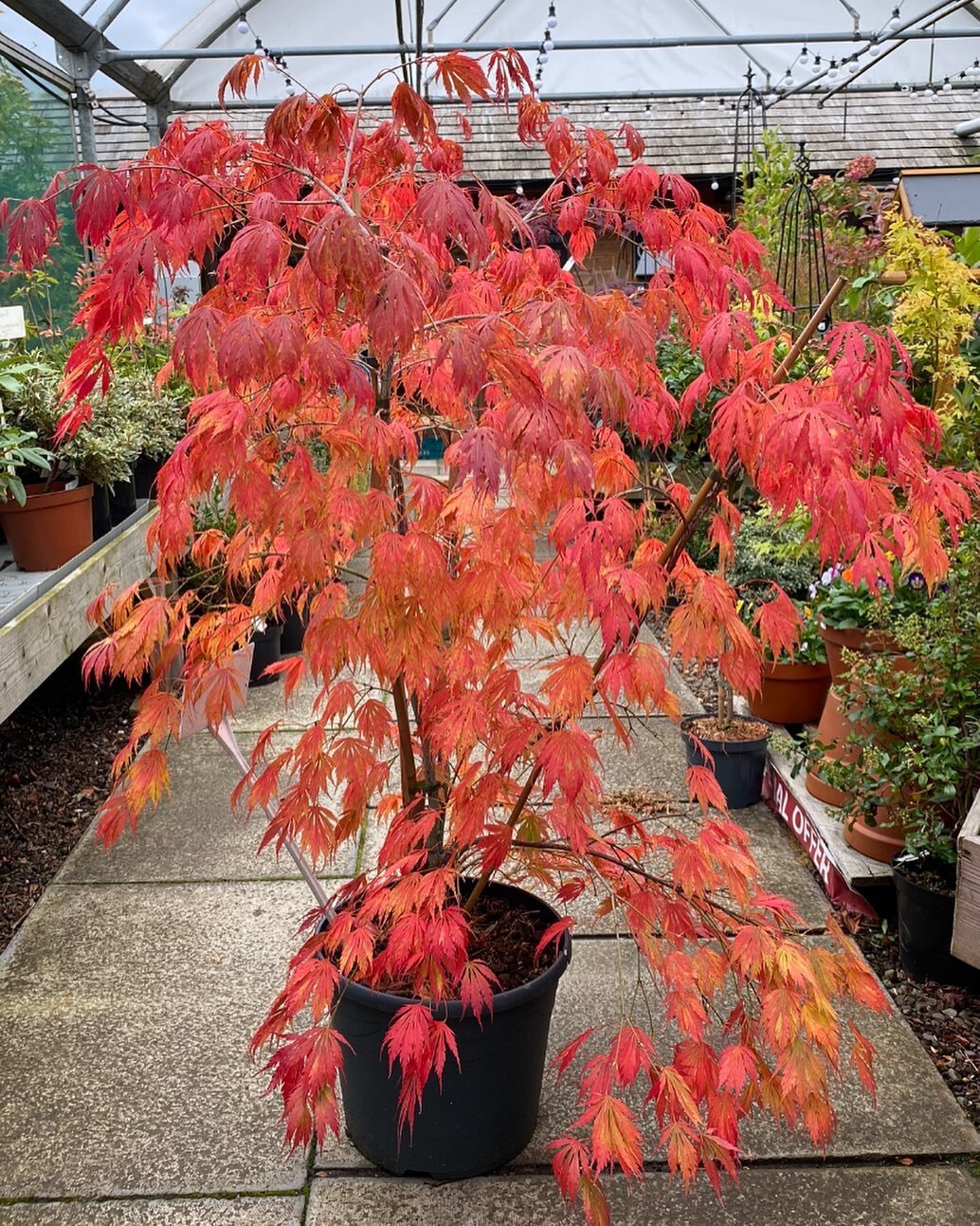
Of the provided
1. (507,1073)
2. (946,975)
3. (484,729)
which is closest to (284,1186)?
(507,1073)

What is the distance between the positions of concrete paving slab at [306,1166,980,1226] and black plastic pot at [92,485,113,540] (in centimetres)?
305

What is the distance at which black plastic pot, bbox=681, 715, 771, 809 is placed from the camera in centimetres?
394

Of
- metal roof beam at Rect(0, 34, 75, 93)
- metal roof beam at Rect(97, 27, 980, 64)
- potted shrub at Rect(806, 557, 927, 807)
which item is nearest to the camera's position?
potted shrub at Rect(806, 557, 927, 807)

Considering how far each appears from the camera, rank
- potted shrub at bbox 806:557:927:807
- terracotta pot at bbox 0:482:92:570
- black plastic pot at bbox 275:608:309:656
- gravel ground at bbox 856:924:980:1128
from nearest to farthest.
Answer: gravel ground at bbox 856:924:980:1128 < potted shrub at bbox 806:557:927:807 < terracotta pot at bbox 0:482:92:570 < black plastic pot at bbox 275:608:309:656

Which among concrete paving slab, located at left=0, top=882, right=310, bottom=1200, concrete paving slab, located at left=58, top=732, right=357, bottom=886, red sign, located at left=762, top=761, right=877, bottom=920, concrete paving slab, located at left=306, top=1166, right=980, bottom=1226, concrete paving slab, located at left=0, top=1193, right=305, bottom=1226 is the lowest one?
concrete paving slab, located at left=58, top=732, right=357, bottom=886

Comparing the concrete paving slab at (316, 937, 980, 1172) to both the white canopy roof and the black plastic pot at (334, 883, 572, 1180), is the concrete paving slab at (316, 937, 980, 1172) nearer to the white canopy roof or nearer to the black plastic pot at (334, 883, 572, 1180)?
the black plastic pot at (334, 883, 572, 1180)

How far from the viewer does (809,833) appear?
3594mm

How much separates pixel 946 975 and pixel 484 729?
1738 millimetres

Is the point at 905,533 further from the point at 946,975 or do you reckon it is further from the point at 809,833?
the point at 809,833

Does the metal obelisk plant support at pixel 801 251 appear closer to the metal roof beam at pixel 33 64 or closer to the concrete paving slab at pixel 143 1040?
the metal roof beam at pixel 33 64

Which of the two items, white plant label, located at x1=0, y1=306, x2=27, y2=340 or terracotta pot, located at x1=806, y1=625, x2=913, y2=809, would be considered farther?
white plant label, located at x1=0, y1=306, x2=27, y2=340

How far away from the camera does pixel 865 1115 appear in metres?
2.48

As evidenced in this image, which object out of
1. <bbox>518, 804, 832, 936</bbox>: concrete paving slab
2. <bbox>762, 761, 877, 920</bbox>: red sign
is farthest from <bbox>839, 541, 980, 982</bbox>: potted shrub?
<bbox>518, 804, 832, 936</bbox>: concrete paving slab

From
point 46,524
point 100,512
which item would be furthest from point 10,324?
point 100,512
